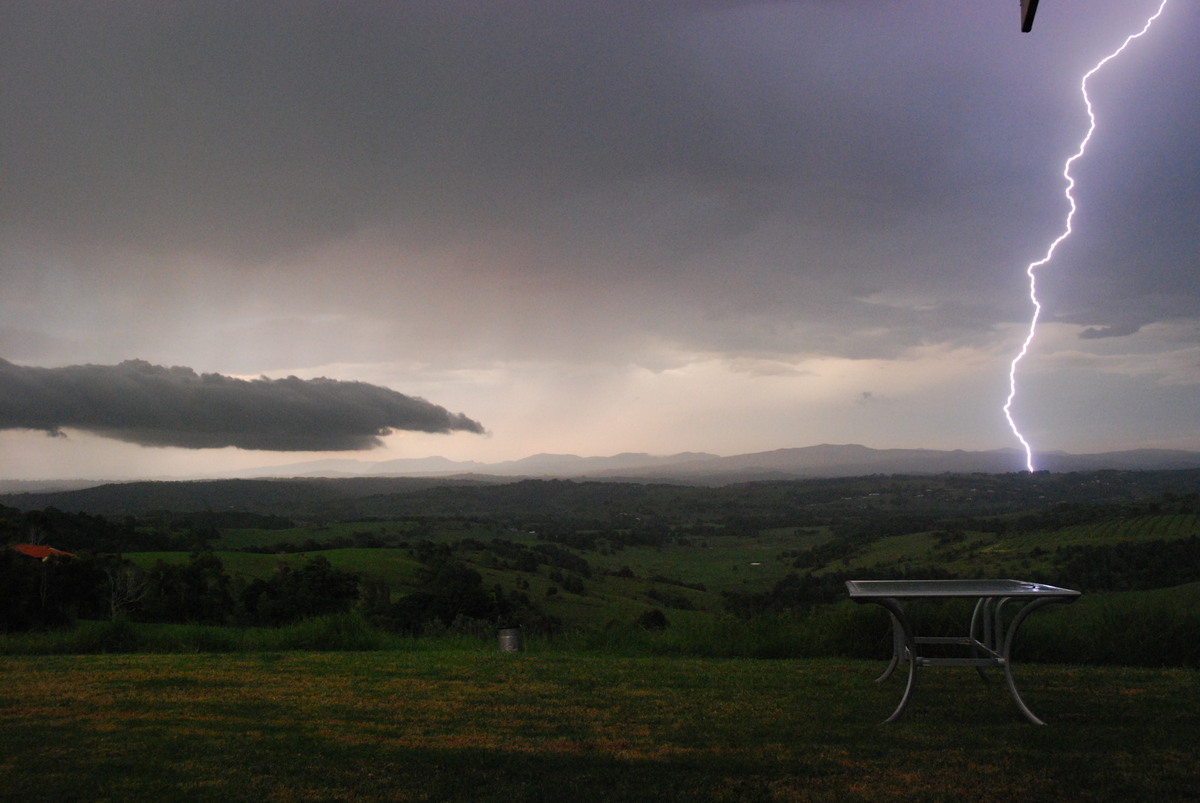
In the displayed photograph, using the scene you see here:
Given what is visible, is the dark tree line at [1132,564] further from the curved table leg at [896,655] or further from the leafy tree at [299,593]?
the leafy tree at [299,593]

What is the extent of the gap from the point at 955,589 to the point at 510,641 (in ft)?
15.7

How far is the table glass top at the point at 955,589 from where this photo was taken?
478 centimetres

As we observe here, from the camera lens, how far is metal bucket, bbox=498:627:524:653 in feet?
27.1

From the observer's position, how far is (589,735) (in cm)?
434

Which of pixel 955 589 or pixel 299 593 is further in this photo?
pixel 299 593

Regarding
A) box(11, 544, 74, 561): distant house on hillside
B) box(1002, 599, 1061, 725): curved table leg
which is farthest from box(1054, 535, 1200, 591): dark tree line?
box(11, 544, 74, 561): distant house on hillside

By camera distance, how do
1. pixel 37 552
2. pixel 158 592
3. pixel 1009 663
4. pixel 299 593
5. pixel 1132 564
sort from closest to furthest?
pixel 1009 663
pixel 1132 564
pixel 37 552
pixel 158 592
pixel 299 593

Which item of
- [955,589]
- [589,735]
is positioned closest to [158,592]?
[589,735]

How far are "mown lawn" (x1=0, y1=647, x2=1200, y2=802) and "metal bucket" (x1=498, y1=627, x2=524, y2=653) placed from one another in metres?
1.63

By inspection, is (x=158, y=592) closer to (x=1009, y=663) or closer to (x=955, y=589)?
(x=955, y=589)

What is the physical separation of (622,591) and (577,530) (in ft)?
126

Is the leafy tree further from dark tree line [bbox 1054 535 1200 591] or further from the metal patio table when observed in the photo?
the metal patio table

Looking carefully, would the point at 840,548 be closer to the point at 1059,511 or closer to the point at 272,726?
the point at 1059,511

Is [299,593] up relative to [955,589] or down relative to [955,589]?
down
